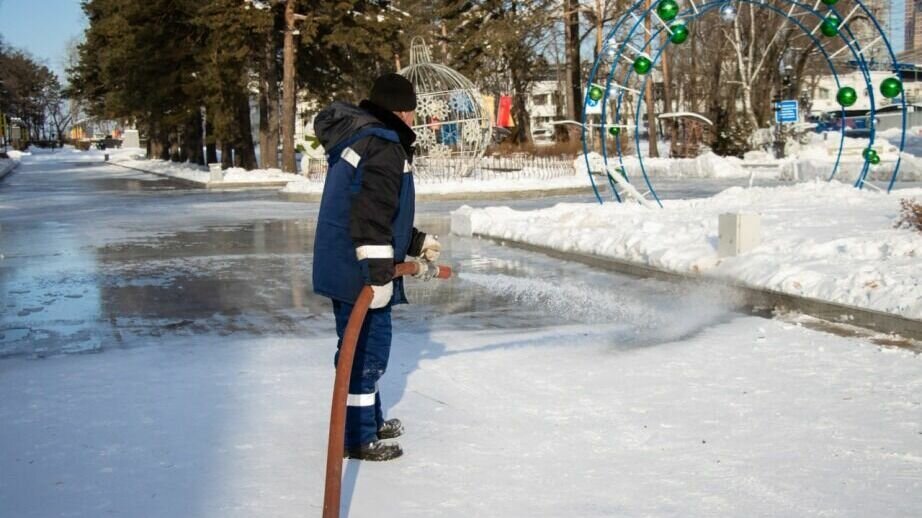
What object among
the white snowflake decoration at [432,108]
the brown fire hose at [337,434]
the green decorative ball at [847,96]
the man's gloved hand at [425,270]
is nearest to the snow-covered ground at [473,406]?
the brown fire hose at [337,434]

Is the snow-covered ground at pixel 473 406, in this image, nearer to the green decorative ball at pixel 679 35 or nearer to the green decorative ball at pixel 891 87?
the green decorative ball at pixel 679 35

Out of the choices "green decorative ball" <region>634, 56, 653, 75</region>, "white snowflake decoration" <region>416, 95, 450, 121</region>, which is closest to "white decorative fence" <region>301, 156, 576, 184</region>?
"white snowflake decoration" <region>416, 95, 450, 121</region>

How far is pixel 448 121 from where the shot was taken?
107ft

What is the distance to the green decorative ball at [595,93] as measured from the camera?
20656 mm

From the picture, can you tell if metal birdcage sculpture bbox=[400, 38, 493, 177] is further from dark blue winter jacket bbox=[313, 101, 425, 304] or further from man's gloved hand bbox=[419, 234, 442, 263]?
dark blue winter jacket bbox=[313, 101, 425, 304]

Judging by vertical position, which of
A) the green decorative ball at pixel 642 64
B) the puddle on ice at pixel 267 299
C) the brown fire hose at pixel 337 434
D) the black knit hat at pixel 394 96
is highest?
the green decorative ball at pixel 642 64

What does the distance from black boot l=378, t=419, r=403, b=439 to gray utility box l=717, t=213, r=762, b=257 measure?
21.5ft

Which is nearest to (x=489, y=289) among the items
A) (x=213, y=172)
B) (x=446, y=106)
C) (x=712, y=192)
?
(x=712, y=192)

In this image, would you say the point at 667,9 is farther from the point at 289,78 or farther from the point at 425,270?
the point at 289,78

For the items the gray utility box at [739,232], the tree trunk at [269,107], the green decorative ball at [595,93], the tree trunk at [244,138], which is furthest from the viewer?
the tree trunk at [244,138]

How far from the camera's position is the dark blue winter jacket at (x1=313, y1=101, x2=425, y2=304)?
492 centimetres

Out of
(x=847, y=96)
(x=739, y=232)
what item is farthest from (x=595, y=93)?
(x=739, y=232)

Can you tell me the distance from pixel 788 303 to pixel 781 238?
9.64 ft

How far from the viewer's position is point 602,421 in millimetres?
6012
